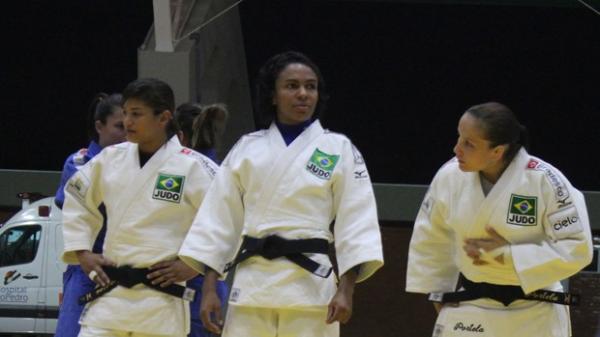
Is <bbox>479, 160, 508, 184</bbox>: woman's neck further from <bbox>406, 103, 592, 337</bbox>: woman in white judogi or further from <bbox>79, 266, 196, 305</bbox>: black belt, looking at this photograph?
<bbox>79, 266, 196, 305</bbox>: black belt

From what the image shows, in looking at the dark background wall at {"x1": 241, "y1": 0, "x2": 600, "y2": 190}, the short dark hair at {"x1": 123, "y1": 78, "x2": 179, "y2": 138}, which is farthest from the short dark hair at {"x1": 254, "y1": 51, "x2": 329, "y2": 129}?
the dark background wall at {"x1": 241, "y1": 0, "x2": 600, "y2": 190}

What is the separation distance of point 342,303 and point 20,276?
1025 centimetres

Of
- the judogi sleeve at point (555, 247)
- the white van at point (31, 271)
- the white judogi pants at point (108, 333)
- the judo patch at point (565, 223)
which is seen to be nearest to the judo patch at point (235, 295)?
the white judogi pants at point (108, 333)

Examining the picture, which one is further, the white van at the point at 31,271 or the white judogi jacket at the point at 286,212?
the white van at the point at 31,271

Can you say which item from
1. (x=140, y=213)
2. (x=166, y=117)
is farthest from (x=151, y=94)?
(x=140, y=213)

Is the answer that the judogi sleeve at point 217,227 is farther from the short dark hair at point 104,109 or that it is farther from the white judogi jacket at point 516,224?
the short dark hair at point 104,109

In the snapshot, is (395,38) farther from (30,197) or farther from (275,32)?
(30,197)

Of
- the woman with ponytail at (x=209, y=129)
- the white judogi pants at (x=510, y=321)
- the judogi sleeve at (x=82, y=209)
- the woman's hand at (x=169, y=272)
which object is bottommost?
the white judogi pants at (x=510, y=321)

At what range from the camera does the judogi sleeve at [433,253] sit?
509cm

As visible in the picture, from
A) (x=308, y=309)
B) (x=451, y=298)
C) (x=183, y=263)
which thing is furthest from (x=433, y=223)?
(x=183, y=263)

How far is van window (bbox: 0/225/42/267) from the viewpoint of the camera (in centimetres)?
1419

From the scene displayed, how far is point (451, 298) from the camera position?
4.99 metres

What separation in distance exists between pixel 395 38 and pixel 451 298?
1615 cm

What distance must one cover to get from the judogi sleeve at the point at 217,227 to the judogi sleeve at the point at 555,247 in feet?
4.04
